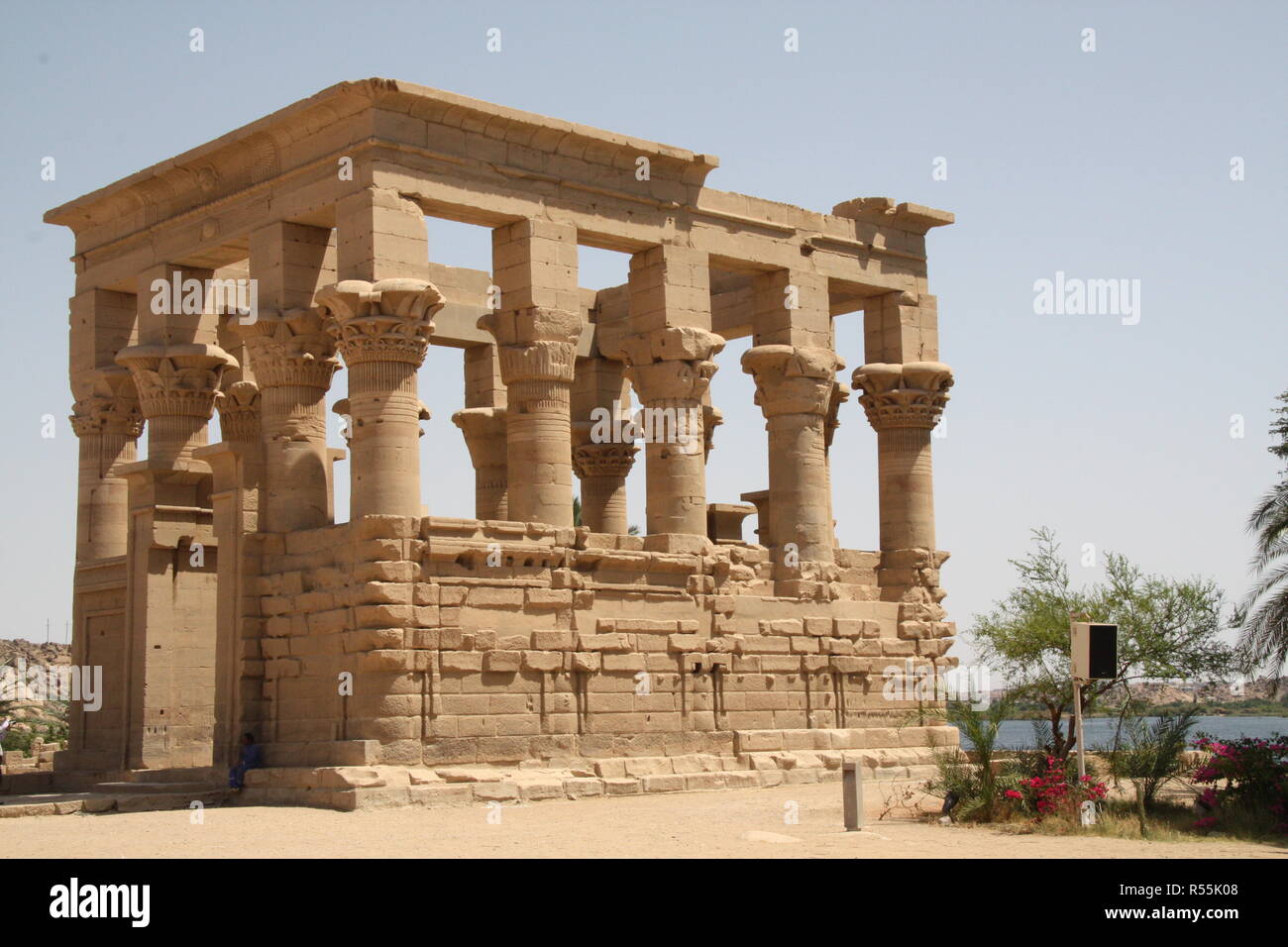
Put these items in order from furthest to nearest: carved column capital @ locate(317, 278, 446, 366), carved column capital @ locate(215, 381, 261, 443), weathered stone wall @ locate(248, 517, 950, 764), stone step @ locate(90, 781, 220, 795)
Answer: carved column capital @ locate(215, 381, 261, 443) < stone step @ locate(90, 781, 220, 795) < carved column capital @ locate(317, 278, 446, 366) < weathered stone wall @ locate(248, 517, 950, 764)

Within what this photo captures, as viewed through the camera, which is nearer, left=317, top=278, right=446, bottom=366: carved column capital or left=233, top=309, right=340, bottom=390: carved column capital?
left=317, top=278, right=446, bottom=366: carved column capital

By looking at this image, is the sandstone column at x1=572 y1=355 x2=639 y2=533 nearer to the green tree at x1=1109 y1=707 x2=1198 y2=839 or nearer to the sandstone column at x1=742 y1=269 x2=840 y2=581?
the sandstone column at x1=742 y1=269 x2=840 y2=581

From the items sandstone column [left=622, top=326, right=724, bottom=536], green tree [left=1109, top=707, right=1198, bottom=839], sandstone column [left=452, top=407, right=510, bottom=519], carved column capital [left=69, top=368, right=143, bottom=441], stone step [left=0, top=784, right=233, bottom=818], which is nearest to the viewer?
green tree [left=1109, top=707, right=1198, bottom=839]

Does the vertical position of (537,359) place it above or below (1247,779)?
above

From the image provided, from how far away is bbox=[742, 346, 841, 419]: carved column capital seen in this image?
27.8 m

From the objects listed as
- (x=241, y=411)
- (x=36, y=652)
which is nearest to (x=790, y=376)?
(x=241, y=411)

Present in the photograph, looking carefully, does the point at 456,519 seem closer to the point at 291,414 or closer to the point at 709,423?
the point at 291,414

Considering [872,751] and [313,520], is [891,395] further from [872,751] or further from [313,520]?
[313,520]

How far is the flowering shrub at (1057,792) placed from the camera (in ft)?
58.7

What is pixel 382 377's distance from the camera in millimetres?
22828

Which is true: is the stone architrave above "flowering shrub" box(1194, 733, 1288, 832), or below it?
above

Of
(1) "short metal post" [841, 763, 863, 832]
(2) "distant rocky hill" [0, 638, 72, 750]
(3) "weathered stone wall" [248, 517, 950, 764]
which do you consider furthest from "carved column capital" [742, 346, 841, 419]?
(2) "distant rocky hill" [0, 638, 72, 750]

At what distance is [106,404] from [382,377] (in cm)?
703

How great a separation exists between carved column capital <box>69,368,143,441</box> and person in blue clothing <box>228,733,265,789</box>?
706 cm
